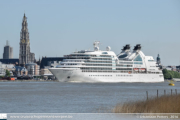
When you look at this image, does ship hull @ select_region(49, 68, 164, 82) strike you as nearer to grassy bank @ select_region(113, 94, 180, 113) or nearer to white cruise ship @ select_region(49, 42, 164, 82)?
white cruise ship @ select_region(49, 42, 164, 82)

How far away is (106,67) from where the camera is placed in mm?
155125

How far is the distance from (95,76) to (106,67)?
7.27 m

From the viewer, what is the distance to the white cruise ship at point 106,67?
145500 mm

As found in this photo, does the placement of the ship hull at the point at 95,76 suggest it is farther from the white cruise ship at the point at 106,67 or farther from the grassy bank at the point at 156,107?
the grassy bank at the point at 156,107

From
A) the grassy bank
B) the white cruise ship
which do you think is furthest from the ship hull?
the grassy bank

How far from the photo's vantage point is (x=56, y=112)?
48.0 m


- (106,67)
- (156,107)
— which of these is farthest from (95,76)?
(156,107)

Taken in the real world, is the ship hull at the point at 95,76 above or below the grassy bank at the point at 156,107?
above

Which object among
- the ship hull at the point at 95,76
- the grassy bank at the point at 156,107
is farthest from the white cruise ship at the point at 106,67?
the grassy bank at the point at 156,107

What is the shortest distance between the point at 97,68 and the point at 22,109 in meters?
102

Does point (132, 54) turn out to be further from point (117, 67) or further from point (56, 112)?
point (56, 112)

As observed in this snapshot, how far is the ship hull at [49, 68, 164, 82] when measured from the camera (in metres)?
144

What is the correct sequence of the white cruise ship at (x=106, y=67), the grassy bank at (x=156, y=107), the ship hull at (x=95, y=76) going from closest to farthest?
1. the grassy bank at (x=156, y=107)
2. the ship hull at (x=95, y=76)
3. the white cruise ship at (x=106, y=67)

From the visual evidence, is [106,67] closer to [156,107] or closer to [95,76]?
[95,76]
